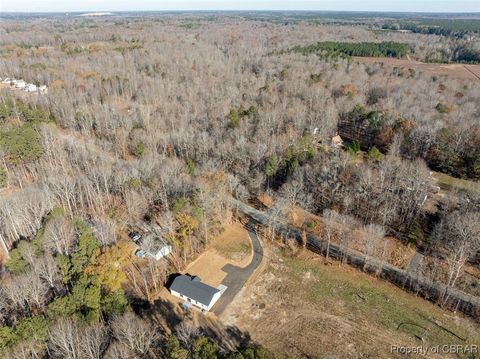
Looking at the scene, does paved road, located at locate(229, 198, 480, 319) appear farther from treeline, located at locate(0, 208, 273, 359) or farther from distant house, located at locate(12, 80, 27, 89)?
distant house, located at locate(12, 80, 27, 89)

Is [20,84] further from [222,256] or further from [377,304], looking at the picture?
[377,304]

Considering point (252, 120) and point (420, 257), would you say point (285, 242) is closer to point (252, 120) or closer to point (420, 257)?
point (420, 257)

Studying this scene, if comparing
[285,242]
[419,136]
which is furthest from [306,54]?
[285,242]

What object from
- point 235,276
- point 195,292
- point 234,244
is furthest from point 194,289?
point 234,244

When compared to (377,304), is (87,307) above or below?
above

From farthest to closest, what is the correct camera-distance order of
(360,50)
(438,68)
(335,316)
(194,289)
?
(360,50)
(438,68)
(194,289)
(335,316)
